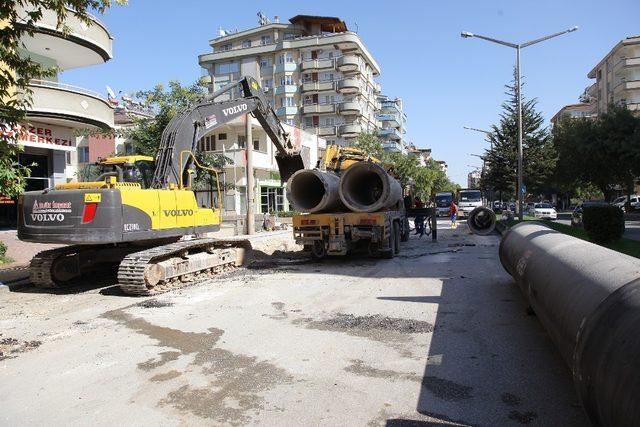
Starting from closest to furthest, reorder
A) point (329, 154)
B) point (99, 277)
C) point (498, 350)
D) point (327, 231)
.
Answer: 1. point (498, 350)
2. point (99, 277)
3. point (327, 231)
4. point (329, 154)

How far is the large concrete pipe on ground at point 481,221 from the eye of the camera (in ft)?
58.0

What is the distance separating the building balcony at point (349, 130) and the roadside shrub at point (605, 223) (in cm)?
5508

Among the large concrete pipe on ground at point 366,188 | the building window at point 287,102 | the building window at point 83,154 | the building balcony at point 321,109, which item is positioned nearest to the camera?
the large concrete pipe on ground at point 366,188

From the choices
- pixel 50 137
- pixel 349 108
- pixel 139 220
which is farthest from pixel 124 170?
pixel 349 108

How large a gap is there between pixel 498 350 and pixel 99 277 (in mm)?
9244

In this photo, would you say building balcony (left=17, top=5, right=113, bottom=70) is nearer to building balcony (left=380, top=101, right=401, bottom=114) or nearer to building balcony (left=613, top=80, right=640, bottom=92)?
building balcony (left=613, top=80, right=640, bottom=92)

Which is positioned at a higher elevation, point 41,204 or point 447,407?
point 41,204

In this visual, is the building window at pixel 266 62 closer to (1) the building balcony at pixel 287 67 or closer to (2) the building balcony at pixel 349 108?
(1) the building balcony at pixel 287 67

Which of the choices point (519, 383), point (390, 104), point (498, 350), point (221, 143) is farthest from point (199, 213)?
point (390, 104)

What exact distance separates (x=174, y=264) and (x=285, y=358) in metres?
5.03

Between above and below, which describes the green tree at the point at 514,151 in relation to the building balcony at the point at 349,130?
below

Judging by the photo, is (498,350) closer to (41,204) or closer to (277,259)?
(41,204)

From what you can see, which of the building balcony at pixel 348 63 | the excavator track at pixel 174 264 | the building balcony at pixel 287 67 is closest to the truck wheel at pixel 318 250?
the excavator track at pixel 174 264

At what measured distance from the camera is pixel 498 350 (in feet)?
18.3
